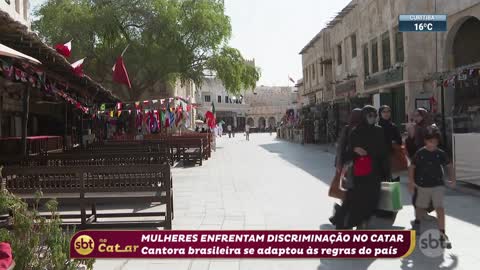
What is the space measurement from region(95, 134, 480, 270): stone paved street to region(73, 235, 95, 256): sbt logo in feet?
4.21

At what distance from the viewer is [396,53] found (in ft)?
69.6

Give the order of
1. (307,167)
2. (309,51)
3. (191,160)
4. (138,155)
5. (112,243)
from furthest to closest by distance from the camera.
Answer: (309,51) → (191,160) → (307,167) → (138,155) → (112,243)

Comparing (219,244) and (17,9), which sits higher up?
(17,9)

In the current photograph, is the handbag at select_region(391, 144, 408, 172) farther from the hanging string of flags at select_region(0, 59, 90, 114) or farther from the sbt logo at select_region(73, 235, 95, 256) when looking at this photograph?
the hanging string of flags at select_region(0, 59, 90, 114)

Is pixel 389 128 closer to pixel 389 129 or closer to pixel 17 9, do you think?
pixel 389 129

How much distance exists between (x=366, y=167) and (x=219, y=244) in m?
2.39

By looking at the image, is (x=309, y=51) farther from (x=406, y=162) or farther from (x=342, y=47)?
(x=406, y=162)

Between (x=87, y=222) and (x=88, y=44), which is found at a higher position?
(x=88, y=44)

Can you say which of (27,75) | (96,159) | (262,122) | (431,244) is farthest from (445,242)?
(262,122)

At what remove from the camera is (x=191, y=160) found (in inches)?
725

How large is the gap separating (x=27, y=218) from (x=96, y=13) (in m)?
26.7

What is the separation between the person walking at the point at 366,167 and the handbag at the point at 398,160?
53.0 inches

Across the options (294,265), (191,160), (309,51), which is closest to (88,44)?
(191,160)

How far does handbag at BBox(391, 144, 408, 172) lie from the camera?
7420mm
